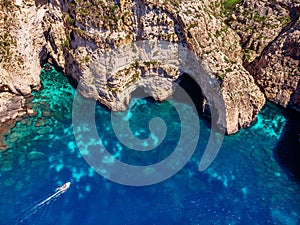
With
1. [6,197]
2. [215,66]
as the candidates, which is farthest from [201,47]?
[6,197]

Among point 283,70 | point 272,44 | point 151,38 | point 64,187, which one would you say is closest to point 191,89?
point 151,38

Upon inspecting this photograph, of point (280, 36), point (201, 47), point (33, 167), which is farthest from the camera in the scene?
point (280, 36)

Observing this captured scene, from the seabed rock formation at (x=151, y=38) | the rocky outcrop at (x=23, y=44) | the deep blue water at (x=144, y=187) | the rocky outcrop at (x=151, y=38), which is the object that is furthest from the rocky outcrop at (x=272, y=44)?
the rocky outcrop at (x=23, y=44)

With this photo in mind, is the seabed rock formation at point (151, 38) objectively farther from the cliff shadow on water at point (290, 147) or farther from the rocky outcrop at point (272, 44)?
the cliff shadow on water at point (290, 147)

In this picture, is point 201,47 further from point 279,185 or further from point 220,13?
point 279,185

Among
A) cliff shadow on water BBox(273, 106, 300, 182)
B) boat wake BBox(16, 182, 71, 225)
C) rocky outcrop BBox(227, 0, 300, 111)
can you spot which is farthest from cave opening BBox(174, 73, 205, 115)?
boat wake BBox(16, 182, 71, 225)

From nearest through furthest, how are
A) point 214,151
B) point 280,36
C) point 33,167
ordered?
point 33,167
point 214,151
point 280,36

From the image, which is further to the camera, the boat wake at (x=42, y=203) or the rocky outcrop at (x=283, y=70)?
the rocky outcrop at (x=283, y=70)
